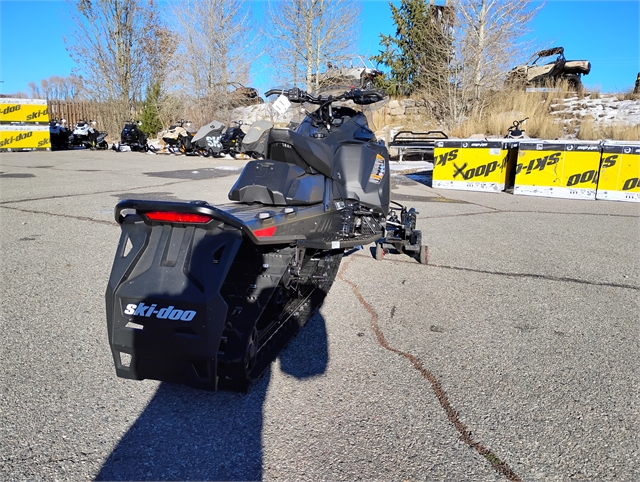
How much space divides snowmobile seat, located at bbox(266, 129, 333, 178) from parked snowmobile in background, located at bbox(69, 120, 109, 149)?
22878 millimetres

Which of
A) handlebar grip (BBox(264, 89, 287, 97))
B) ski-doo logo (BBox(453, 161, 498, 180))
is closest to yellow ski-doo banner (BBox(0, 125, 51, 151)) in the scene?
ski-doo logo (BBox(453, 161, 498, 180))

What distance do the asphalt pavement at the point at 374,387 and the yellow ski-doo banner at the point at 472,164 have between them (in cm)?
641

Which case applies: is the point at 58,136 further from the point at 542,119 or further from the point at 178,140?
the point at 542,119

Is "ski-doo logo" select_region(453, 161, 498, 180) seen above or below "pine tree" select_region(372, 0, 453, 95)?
below

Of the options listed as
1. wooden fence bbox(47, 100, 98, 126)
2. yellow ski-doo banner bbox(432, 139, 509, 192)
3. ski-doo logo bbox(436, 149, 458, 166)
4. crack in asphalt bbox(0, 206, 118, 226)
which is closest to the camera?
crack in asphalt bbox(0, 206, 118, 226)

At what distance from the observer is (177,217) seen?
238cm

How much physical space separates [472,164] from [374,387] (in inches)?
396

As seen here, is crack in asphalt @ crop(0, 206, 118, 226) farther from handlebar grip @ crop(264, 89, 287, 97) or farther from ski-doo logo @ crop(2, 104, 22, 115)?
ski-doo logo @ crop(2, 104, 22, 115)

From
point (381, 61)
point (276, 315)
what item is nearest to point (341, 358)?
point (276, 315)

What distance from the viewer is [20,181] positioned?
11016 mm

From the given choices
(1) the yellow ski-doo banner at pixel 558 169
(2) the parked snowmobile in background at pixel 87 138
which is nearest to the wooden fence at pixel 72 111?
(2) the parked snowmobile in background at pixel 87 138

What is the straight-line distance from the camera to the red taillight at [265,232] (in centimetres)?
256

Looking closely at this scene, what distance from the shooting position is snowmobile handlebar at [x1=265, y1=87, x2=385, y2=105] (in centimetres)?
484

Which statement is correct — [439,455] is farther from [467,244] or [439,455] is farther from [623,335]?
[467,244]
